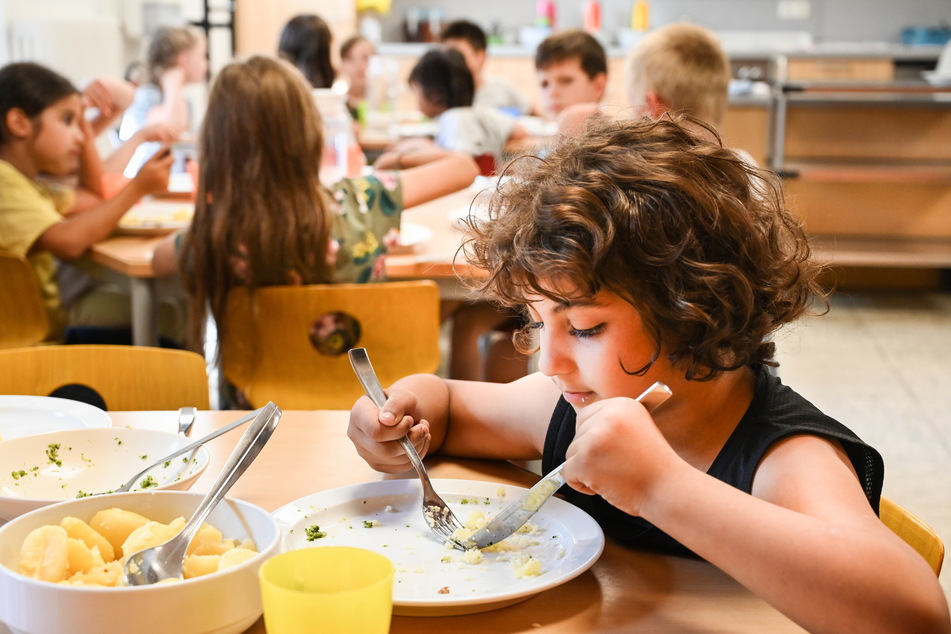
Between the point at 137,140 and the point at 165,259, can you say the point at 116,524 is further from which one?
the point at 137,140

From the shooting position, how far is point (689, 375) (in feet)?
2.99

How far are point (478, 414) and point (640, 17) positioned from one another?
6.18 metres

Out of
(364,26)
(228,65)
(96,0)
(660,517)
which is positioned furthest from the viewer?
(364,26)

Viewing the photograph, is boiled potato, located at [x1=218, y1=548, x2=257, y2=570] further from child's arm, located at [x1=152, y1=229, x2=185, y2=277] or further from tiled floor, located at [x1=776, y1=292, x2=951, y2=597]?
tiled floor, located at [x1=776, y1=292, x2=951, y2=597]

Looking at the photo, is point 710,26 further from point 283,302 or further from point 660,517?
point 660,517

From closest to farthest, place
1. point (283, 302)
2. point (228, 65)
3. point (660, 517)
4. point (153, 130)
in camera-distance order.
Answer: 1. point (660, 517)
2. point (283, 302)
3. point (228, 65)
4. point (153, 130)

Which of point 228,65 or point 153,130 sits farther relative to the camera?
point 153,130

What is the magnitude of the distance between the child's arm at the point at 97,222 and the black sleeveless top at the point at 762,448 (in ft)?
5.39

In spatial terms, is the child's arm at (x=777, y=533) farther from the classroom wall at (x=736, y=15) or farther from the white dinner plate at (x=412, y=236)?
the classroom wall at (x=736, y=15)

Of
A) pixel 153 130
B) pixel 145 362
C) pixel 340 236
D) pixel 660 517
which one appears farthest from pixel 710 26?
pixel 660 517

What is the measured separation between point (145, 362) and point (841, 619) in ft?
3.26

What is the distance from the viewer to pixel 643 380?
884 millimetres

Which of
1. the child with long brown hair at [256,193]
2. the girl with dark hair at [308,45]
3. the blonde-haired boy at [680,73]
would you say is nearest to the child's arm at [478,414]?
the child with long brown hair at [256,193]

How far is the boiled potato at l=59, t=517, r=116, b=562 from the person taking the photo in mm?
695
